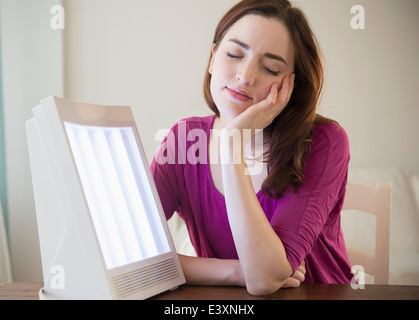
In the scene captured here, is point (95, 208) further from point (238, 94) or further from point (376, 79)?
point (376, 79)

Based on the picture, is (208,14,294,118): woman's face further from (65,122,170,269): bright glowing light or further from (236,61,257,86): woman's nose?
(65,122,170,269): bright glowing light

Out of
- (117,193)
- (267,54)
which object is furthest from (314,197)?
(117,193)

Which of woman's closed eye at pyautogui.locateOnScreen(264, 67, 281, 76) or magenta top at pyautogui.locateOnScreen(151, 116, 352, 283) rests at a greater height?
woman's closed eye at pyautogui.locateOnScreen(264, 67, 281, 76)

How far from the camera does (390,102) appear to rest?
9.90ft

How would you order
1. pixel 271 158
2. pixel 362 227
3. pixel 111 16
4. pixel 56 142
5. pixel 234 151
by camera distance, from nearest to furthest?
pixel 56 142
pixel 234 151
pixel 271 158
pixel 362 227
pixel 111 16

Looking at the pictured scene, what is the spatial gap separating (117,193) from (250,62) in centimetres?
40

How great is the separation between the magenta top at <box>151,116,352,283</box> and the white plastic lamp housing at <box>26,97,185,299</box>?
279 mm

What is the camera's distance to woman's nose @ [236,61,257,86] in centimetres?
94

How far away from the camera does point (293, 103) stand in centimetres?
114

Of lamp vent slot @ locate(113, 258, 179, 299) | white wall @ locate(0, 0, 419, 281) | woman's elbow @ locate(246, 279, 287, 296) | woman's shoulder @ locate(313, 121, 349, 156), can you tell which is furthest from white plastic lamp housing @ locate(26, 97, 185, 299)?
white wall @ locate(0, 0, 419, 281)

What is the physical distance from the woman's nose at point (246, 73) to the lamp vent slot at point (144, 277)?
0.40 meters
